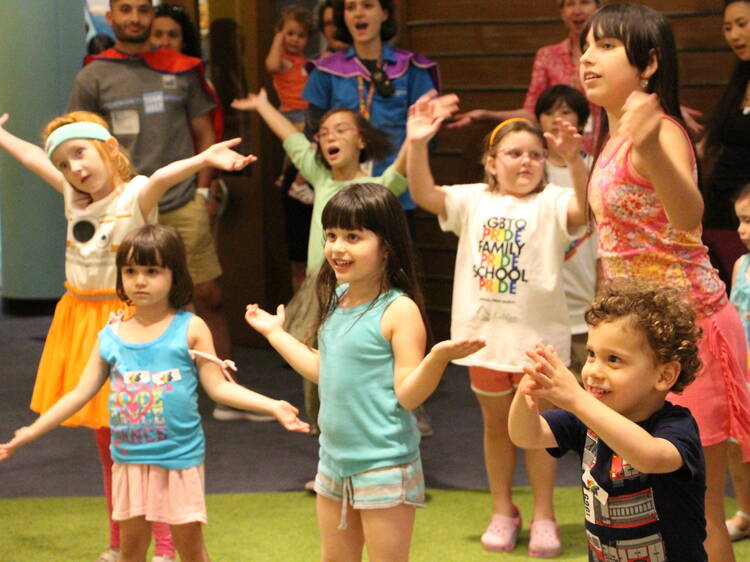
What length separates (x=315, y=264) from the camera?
13.5 feet

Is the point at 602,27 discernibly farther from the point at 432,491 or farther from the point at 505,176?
the point at 432,491

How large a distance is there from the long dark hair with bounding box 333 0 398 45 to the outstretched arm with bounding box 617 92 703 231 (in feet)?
7.60

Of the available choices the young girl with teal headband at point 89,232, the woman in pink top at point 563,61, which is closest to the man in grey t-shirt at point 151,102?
the woman in pink top at point 563,61

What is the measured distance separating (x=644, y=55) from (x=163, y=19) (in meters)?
3.34

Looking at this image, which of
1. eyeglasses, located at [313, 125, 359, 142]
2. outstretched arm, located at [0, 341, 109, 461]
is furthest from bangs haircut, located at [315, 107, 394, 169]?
outstretched arm, located at [0, 341, 109, 461]

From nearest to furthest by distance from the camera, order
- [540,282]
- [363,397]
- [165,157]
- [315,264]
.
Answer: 1. [363,397]
2. [540,282]
3. [315,264]
4. [165,157]

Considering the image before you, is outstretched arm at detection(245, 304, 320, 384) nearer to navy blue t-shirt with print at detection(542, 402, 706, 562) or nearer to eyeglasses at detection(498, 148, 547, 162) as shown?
navy blue t-shirt with print at detection(542, 402, 706, 562)

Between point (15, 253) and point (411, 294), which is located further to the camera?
point (15, 253)

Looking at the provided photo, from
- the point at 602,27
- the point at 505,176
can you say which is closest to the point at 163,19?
the point at 505,176

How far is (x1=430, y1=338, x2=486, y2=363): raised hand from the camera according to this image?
7.63ft

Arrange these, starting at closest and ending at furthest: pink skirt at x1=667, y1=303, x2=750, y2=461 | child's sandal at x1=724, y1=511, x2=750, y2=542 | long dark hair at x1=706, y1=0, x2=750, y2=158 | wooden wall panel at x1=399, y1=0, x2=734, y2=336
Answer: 1. pink skirt at x1=667, y1=303, x2=750, y2=461
2. child's sandal at x1=724, y1=511, x2=750, y2=542
3. long dark hair at x1=706, y1=0, x2=750, y2=158
4. wooden wall panel at x1=399, y1=0, x2=734, y2=336

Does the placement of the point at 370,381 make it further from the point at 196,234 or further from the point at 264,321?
the point at 196,234

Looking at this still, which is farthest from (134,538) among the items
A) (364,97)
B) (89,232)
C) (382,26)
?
(382,26)

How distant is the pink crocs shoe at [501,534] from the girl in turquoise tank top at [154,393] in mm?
994
